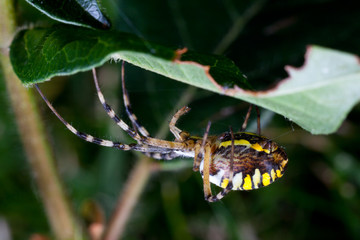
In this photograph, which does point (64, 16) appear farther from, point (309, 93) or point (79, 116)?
point (79, 116)

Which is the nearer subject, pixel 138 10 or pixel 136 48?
pixel 136 48

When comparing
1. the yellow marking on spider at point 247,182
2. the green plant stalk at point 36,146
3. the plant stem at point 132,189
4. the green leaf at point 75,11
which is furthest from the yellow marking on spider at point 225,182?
the green leaf at point 75,11

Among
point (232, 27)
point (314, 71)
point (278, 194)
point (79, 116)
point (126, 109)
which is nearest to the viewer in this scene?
point (314, 71)

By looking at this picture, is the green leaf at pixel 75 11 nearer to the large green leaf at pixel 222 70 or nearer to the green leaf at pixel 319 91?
the large green leaf at pixel 222 70

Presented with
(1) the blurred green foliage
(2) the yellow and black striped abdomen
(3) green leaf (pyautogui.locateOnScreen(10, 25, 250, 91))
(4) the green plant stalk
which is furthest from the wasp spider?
(1) the blurred green foliage

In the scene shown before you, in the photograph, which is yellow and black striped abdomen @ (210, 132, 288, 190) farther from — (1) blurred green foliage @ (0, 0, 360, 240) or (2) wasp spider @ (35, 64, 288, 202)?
(1) blurred green foliage @ (0, 0, 360, 240)

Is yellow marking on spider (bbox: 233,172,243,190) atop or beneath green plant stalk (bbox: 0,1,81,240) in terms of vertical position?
beneath

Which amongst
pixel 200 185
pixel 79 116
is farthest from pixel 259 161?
pixel 79 116
